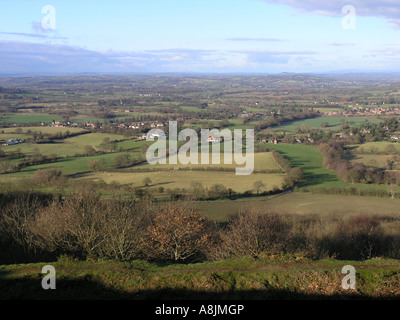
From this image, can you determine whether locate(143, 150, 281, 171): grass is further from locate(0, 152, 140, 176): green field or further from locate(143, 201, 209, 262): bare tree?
locate(143, 201, 209, 262): bare tree

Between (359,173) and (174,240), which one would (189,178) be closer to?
(359,173)

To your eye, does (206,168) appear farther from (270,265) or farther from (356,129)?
(356,129)

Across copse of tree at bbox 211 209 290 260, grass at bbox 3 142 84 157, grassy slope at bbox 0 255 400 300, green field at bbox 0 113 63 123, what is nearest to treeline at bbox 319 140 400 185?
copse of tree at bbox 211 209 290 260

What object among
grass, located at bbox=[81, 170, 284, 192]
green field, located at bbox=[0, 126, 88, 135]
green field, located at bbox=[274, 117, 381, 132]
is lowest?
grass, located at bbox=[81, 170, 284, 192]

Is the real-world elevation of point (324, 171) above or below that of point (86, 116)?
below

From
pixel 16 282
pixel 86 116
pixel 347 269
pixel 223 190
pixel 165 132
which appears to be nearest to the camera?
pixel 16 282
